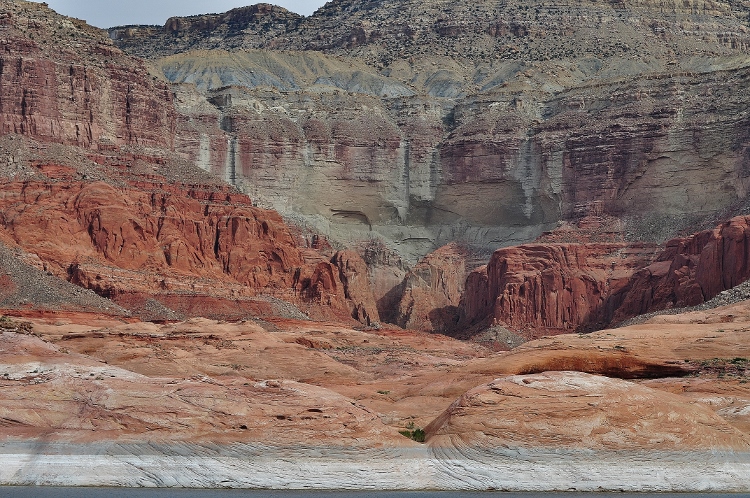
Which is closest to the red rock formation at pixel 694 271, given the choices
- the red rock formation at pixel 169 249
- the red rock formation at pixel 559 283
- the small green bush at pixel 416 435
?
the red rock formation at pixel 559 283

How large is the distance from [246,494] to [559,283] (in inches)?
3678

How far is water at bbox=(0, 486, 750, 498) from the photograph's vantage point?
40.6 meters

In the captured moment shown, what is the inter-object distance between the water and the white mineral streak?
0.29 meters

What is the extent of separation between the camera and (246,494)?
41438 millimetres

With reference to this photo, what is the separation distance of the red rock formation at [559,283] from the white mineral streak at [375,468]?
288 feet

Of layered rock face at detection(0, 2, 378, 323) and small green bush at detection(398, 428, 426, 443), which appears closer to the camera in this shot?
small green bush at detection(398, 428, 426, 443)

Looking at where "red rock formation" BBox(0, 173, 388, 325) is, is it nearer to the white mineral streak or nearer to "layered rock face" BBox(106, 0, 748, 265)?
"layered rock face" BBox(106, 0, 748, 265)

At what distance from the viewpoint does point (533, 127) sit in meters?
155

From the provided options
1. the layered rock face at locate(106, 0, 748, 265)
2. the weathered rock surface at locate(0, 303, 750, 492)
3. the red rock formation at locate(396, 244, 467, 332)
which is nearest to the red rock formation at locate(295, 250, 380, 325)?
the red rock formation at locate(396, 244, 467, 332)

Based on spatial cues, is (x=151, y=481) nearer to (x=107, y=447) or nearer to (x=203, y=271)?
(x=107, y=447)

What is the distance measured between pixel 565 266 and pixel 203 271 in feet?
115

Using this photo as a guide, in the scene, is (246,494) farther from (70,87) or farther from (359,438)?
(70,87)

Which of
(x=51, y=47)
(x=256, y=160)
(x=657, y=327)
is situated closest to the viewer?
(x=657, y=327)

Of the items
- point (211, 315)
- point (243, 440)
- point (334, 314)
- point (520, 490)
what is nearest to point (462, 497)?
point (520, 490)
